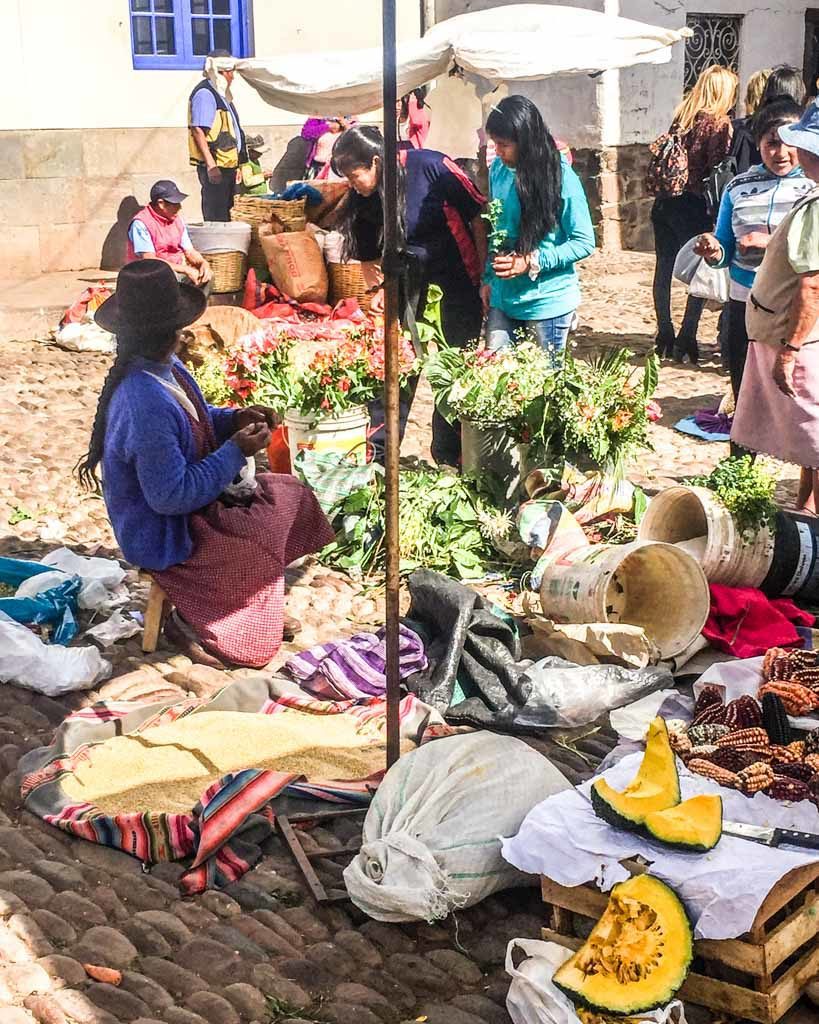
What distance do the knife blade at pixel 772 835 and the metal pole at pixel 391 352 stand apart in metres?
Answer: 1.05

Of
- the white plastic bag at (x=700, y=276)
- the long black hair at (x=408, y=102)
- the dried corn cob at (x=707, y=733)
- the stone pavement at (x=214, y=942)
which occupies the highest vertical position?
the long black hair at (x=408, y=102)

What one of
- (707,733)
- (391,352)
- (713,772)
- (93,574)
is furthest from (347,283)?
(713,772)

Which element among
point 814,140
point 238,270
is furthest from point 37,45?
point 814,140

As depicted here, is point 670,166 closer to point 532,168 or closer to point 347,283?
point 347,283

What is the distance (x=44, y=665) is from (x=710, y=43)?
44.6 ft

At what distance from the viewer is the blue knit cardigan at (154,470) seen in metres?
5.07

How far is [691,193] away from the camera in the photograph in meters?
9.65

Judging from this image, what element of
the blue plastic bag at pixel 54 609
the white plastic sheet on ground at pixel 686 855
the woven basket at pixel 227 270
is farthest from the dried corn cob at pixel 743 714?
the woven basket at pixel 227 270

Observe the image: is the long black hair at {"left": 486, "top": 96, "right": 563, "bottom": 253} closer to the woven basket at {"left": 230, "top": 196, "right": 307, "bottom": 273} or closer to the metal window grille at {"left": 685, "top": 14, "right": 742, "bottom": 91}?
the woven basket at {"left": 230, "top": 196, "right": 307, "bottom": 273}

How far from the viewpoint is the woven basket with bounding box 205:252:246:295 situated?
440 inches

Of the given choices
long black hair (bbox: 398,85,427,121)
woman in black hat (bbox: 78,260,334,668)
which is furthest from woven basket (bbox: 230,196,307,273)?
woman in black hat (bbox: 78,260,334,668)

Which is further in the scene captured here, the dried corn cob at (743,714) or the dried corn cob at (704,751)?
the dried corn cob at (743,714)

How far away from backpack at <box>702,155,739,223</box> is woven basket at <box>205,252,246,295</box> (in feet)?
13.1

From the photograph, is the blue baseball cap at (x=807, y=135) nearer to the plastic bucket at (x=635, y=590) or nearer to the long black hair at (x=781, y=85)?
the plastic bucket at (x=635, y=590)
